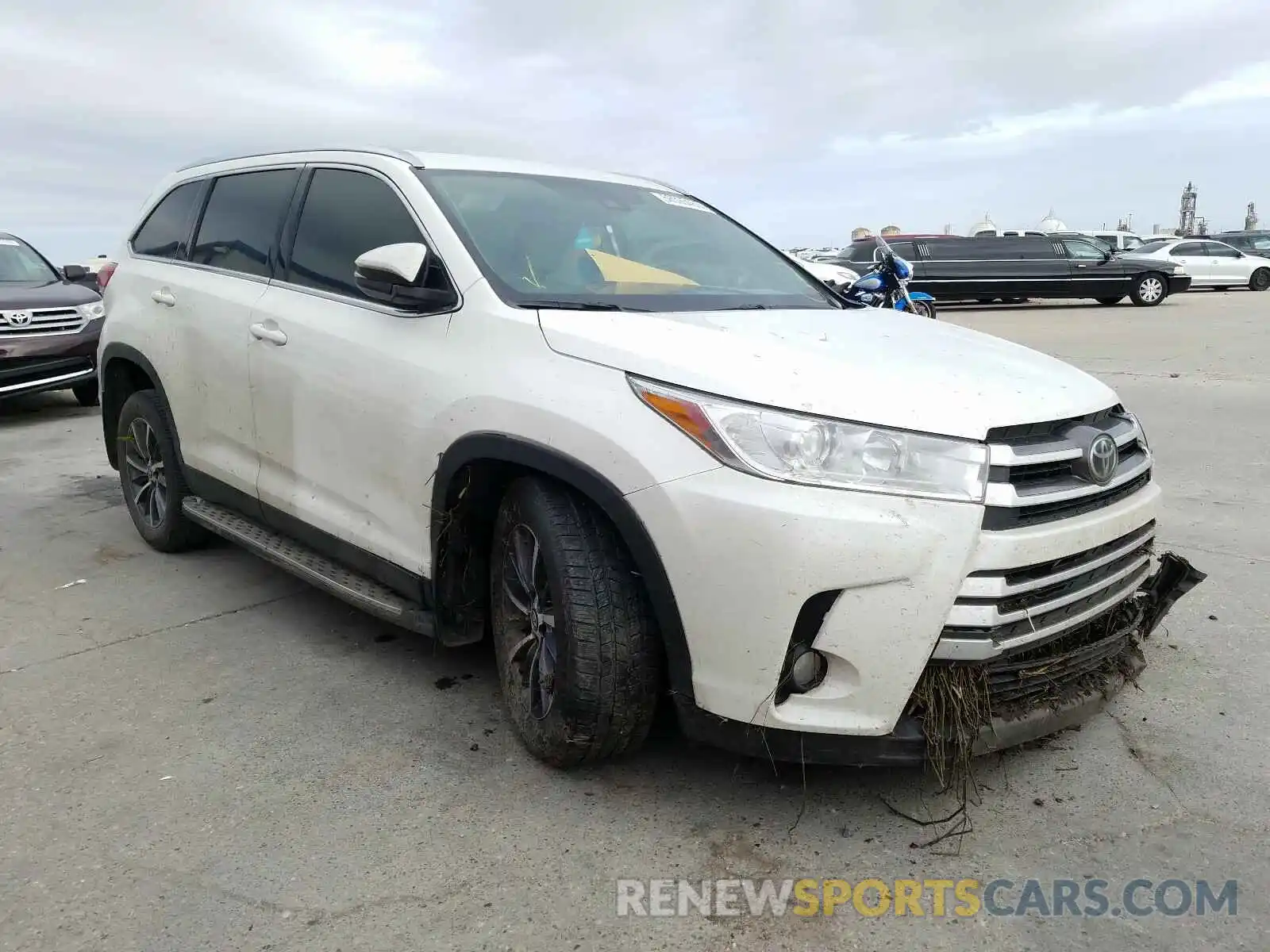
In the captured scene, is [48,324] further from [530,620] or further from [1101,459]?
[1101,459]

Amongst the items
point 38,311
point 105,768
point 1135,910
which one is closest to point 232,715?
point 105,768

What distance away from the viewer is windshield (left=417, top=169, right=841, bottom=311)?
3.06m

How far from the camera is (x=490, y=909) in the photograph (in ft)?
7.45

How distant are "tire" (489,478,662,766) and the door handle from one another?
1.30 metres

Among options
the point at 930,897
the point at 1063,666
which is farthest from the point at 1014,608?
the point at 930,897

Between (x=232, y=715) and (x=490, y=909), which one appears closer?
(x=490, y=909)

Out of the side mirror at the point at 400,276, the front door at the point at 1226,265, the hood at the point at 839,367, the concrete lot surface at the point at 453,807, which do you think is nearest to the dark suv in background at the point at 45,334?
the concrete lot surface at the point at 453,807

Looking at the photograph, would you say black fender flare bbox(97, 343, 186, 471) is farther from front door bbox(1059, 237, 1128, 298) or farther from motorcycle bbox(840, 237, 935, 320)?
front door bbox(1059, 237, 1128, 298)

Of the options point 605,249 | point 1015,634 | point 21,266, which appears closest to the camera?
point 1015,634

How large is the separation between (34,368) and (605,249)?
24.9 ft

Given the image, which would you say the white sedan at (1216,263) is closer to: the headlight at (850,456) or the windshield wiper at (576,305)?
the windshield wiper at (576,305)

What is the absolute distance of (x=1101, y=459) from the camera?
2.53m

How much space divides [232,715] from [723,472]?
6.32 ft

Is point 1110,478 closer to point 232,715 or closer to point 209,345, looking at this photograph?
point 232,715
